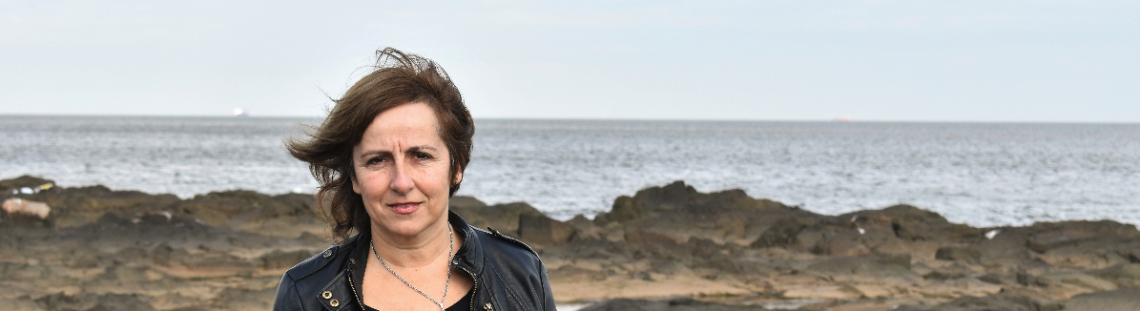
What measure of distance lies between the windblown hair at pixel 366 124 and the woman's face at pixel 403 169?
0.02 metres

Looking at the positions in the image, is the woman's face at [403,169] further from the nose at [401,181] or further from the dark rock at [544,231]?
the dark rock at [544,231]

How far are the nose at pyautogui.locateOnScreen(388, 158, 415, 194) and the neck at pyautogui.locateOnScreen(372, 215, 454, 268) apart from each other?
5.3 inches

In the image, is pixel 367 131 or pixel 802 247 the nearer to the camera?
pixel 367 131

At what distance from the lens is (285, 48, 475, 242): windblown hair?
80.9 inches

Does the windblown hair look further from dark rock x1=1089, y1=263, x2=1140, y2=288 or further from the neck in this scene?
dark rock x1=1089, y1=263, x2=1140, y2=288

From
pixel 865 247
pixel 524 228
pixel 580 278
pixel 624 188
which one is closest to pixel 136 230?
pixel 524 228

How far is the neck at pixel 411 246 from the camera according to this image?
85.7 inches

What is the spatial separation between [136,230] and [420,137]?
11581 mm

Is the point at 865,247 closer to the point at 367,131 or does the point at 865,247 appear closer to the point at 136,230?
the point at 136,230

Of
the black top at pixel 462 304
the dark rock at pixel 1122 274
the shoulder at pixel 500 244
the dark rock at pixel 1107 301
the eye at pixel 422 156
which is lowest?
the dark rock at pixel 1122 274

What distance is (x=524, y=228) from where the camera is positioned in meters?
13.3

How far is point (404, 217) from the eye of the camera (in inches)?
82.7

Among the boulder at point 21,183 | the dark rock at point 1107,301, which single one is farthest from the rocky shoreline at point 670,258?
the boulder at point 21,183

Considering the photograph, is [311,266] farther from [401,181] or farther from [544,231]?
[544,231]
